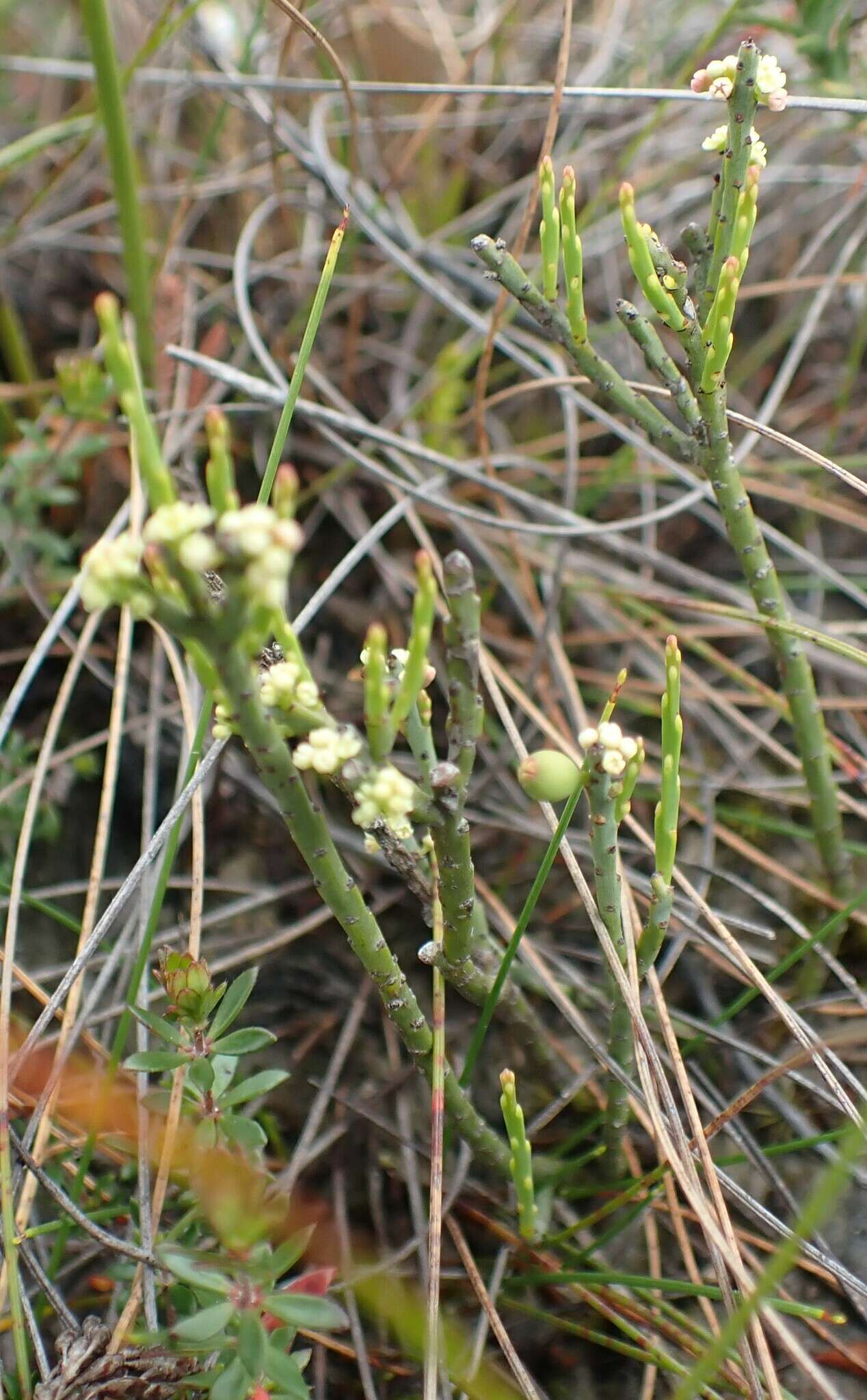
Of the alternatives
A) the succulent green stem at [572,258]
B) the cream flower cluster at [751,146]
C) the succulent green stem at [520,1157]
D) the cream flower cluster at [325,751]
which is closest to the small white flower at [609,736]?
the cream flower cluster at [325,751]

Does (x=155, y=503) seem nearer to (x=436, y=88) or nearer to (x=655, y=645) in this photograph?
(x=655, y=645)

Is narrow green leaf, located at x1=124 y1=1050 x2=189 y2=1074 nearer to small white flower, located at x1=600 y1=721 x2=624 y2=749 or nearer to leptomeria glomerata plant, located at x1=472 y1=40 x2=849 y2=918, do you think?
small white flower, located at x1=600 y1=721 x2=624 y2=749

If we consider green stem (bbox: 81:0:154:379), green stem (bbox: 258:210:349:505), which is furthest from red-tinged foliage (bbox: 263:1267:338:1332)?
green stem (bbox: 81:0:154:379)

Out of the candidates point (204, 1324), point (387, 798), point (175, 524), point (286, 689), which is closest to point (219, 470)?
point (175, 524)

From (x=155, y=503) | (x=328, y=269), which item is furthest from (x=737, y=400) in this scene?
(x=155, y=503)

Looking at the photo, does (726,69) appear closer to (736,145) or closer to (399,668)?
(736,145)

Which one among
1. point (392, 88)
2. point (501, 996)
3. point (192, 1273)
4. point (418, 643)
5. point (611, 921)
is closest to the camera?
point (418, 643)

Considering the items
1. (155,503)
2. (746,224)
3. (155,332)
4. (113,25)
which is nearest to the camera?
(155,503)
